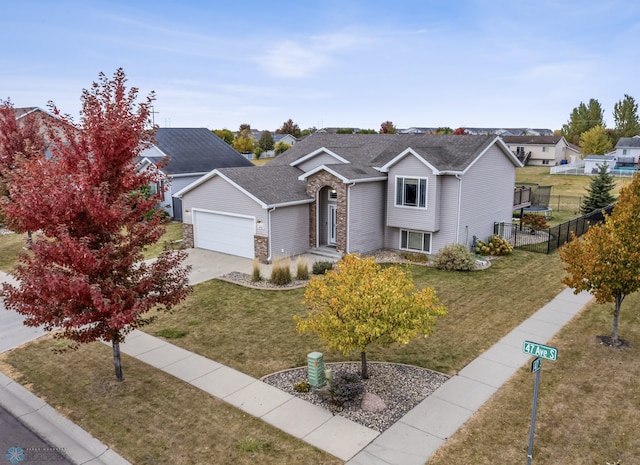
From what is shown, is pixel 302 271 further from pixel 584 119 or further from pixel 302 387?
pixel 584 119

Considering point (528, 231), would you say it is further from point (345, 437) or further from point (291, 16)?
point (345, 437)

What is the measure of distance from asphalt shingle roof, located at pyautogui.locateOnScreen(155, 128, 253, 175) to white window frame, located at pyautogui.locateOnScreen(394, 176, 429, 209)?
1770 centimetres

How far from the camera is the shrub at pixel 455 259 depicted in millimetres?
21453

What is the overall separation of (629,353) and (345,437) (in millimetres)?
8784

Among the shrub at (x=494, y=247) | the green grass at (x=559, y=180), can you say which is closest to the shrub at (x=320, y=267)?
the shrub at (x=494, y=247)

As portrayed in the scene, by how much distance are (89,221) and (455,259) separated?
1563 cm

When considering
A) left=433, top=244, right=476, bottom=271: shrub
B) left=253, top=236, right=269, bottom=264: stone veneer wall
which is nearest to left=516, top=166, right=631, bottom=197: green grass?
left=433, top=244, right=476, bottom=271: shrub

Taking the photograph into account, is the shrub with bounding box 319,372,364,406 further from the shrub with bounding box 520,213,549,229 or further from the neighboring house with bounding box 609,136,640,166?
the neighboring house with bounding box 609,136,640,166

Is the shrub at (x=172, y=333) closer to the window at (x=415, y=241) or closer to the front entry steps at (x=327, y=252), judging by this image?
the front entry steps at (x=327, y=252)

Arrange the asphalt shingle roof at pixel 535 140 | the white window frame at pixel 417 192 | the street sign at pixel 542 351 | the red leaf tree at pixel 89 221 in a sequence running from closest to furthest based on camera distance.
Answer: the street sign at pixel 542 351 → the red leaf tree at pixel 89 221 → the white window frame at pixel 417 192 → the asphalt shingle roof at pixel 535 140

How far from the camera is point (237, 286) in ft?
63.9

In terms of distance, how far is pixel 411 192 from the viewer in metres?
23.6

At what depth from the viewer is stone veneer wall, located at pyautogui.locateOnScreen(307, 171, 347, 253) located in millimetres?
22891

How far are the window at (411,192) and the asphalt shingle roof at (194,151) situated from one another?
701 inches
